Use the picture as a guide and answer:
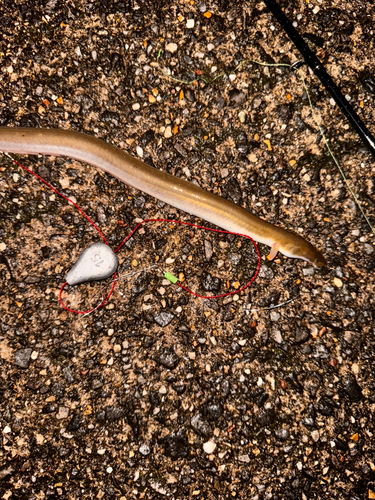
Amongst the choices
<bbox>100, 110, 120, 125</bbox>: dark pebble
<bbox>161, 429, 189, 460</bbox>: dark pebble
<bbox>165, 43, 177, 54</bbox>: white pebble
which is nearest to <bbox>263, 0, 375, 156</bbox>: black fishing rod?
<bbox>165, 43, 177, 54</bbox>: white pebble

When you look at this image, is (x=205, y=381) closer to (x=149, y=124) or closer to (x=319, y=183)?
(x=319, y=183)

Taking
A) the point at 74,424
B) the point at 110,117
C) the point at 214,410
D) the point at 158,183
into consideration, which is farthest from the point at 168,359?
the point at 110,117

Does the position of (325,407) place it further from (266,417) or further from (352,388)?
(266,417)

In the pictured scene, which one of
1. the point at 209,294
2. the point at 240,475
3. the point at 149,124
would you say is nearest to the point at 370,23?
the point at 149,124

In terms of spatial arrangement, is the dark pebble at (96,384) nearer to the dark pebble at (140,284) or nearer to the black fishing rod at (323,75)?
the dark pebble at (140,284)

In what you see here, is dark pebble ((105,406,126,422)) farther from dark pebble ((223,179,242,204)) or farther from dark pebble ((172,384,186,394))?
dark pebble ((223,179,242,204))

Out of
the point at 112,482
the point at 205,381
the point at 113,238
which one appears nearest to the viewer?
the point at 112,482
